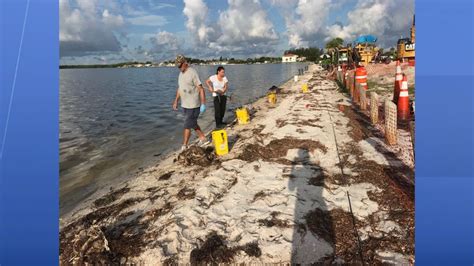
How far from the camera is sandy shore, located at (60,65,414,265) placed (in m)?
3.00

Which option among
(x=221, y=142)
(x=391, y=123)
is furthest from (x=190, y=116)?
(x=391, y=123)

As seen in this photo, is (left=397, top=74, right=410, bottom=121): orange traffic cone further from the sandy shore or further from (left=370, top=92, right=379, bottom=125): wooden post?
the sandy shore

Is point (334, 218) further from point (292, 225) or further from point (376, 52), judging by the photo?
point (376, 52)

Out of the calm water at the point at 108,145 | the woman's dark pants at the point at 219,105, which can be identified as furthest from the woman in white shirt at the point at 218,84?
the calm water at the point at 108,145

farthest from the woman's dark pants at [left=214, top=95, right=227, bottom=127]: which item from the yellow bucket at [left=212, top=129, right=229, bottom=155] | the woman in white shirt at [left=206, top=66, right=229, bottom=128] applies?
the yellow bucket at [left=212, top=129, right=229, bottom=155]

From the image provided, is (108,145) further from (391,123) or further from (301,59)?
(301,59)

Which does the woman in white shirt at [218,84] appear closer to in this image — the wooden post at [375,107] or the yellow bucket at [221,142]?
the yellow bucket at [221,142]

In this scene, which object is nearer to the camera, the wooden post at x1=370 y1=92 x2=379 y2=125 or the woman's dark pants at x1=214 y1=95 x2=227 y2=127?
the wooden post at x1=370 y1=92 x2=379 y2=125

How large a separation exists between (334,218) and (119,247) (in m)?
2.47

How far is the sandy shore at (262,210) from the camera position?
300 centimetres

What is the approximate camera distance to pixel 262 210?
12.3ft

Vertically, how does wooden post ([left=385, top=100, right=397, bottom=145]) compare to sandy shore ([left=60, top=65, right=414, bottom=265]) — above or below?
above

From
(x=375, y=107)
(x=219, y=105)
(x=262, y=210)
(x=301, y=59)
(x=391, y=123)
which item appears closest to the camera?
(x=262, y=210)

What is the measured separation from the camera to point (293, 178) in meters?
4.64
